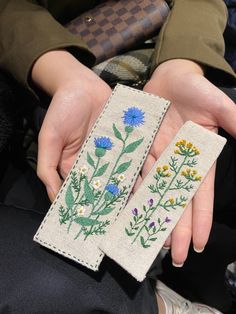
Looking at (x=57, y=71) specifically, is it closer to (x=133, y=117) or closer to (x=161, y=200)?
(x=133, y=117)

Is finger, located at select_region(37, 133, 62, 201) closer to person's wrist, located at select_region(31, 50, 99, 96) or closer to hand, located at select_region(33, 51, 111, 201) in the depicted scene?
hand, located at select_region(33, 51, 111, 201)

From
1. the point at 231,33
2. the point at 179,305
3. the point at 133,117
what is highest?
the point at 231,33

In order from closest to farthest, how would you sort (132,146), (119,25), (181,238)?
(181,238), (132,146), (119,25)

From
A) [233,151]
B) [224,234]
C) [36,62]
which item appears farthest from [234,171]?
[36,62]

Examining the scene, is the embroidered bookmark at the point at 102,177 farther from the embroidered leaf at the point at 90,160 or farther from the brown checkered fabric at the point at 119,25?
the brown checkered fabric at the point at 119,25

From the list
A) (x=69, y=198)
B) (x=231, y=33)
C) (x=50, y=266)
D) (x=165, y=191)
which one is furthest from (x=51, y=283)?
(x=231, y=33)

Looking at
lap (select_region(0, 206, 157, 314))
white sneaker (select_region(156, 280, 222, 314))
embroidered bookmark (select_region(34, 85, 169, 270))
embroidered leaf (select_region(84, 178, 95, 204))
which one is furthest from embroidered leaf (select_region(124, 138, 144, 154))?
white sneaker (select_region(156, 280, 222, 314))

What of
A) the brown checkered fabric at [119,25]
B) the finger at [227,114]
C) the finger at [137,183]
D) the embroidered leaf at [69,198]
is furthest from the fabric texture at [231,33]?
the embroidered leaf at [69,198]
